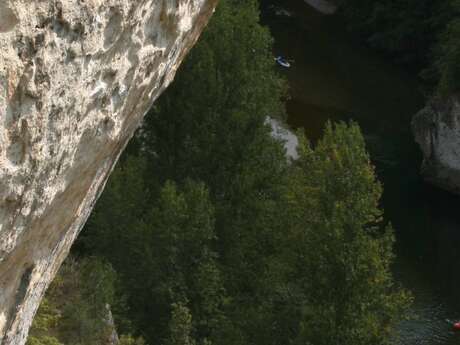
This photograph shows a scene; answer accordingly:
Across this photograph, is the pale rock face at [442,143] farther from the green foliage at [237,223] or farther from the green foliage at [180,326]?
the green foliage at [180,326]

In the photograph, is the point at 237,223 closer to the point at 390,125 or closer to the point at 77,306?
the point at 77,306

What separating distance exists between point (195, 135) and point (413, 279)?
620 centimetres

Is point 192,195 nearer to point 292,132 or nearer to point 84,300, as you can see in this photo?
point 84,300

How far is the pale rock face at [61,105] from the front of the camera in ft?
13.1

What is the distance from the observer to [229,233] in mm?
16016

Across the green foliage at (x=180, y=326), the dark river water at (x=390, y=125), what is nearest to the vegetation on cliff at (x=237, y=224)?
the green foliage at (x=180, y=326)

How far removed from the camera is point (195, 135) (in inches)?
655

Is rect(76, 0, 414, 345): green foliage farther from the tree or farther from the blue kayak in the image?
the blue kayak

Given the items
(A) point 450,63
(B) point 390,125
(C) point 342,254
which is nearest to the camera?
(C) point 342,254

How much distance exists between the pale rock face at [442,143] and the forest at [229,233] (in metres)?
7.02

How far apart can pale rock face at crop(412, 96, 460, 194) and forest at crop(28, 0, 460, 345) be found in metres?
7.02

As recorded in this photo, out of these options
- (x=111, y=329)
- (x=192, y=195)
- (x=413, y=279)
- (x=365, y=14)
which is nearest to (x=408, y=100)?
(x=365, y=14)

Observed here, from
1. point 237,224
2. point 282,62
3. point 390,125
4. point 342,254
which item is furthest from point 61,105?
point 282,62

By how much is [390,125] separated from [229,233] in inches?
488
